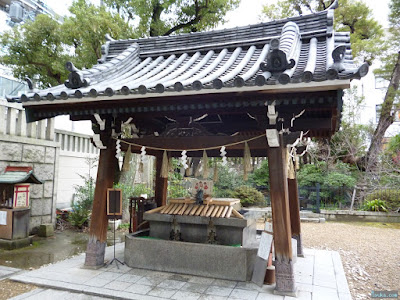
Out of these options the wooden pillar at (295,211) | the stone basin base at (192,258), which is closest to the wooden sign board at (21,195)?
the stone basin base at (192,258)

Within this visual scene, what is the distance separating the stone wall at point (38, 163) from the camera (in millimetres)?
8531

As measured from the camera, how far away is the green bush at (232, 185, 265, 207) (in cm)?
1463

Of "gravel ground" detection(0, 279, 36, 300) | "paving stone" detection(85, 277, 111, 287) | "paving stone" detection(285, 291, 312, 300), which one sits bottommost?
"gravel ground" detection(0, 279, 36, 300)

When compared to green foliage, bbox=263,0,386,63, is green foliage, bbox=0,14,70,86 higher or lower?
lower

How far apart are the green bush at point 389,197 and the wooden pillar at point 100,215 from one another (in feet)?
42.8

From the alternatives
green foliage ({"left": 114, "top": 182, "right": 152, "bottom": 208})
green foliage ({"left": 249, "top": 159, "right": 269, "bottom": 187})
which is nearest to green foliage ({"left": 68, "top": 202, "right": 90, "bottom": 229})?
green foliage ({"left": 114, "top": 182, "right": 152, "bottom": 208})

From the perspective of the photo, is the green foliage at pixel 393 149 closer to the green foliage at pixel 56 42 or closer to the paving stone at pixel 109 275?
the green foliage at pixel 56 42

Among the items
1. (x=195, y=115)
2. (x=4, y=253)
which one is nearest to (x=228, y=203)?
(x=195, y=115)

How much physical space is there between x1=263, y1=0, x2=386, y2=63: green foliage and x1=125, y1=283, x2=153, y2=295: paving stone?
56.4 feet

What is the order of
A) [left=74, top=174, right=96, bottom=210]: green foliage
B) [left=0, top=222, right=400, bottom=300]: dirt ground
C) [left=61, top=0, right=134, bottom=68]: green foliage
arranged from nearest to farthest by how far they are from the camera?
1. [left=0, top=222, right=400, bottom=300]: dirt ground
2. [left=61, top=0, right=134, bottom=68]: green foliage
3. [left=74, top=174, right=96, bottom=210]: green foliage

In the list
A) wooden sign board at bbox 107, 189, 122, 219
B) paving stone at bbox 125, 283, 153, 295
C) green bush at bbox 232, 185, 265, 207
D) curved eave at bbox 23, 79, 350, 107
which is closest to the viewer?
curved eave at bbox 23, 79, 350, 107

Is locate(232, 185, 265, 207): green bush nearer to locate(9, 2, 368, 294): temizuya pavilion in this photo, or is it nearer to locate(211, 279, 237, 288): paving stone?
locate(9, 2, 368, 294): temizuya pavilion

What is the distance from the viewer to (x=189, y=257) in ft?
18.4

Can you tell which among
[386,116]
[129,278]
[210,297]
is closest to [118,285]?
[129,278]
